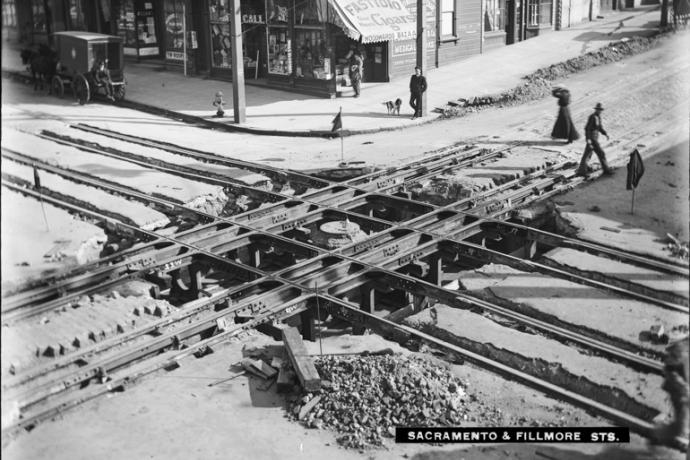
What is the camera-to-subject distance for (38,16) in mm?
43500

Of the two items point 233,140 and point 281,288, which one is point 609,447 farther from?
point 233,140

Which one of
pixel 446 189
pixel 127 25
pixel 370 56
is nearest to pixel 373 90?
pixel 370 56

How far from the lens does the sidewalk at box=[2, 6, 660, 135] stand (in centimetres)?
2518

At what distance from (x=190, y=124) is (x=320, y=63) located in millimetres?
5706

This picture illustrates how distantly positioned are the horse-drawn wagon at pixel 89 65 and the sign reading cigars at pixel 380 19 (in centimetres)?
906

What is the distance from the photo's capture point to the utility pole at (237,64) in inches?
956

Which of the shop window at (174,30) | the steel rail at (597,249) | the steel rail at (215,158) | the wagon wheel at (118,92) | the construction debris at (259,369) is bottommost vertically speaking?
the construction debris at (259,369)

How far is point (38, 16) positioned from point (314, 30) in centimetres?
2212

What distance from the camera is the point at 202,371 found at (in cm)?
997

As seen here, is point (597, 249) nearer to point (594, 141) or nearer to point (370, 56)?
point (594, 141)

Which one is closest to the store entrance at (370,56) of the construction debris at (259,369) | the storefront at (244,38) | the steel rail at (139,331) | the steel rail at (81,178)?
the storefront at (244,38)

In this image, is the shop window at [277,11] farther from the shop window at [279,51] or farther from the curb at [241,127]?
the curb at [241,127]

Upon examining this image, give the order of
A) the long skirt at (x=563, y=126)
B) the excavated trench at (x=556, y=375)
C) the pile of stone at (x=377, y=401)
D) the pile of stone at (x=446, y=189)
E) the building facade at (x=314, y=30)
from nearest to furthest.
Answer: the pile of stone at (x=377, y=401)
the excavated trench at (x=556, y=375)
the pile of stone at (x=446, y=189)
the long skirt at (x=563, y=126)
the building facade at (x=314, y=30)

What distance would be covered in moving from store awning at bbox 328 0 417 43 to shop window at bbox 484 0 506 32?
586cm
